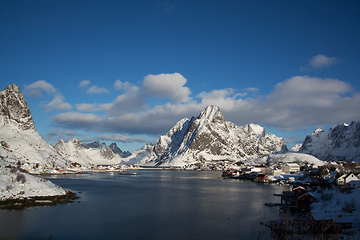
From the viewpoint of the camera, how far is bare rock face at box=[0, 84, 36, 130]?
113 meters

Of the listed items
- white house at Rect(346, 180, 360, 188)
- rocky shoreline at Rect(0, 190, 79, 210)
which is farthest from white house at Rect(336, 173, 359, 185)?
rocky shoreline at Rect(0, 190, 79, 210)

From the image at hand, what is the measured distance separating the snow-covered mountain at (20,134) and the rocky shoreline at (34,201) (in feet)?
197

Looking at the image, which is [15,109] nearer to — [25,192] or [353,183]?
[25,192]

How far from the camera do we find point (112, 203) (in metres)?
38.0

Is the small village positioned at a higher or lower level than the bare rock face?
lower

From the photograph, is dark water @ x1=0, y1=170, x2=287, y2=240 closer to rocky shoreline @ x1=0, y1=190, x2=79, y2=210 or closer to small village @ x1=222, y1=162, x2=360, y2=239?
rocky shoreline @ x1=0, y1=190, x2=79, y2=210

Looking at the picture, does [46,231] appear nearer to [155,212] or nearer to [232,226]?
[155,212]

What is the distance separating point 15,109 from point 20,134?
16.7 meters

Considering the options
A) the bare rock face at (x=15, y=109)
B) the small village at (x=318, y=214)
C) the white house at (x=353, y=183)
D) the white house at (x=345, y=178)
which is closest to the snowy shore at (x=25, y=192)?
the small village at (x=318, y=214)

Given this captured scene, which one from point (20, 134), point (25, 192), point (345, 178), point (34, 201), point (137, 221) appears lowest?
point (137, 221)

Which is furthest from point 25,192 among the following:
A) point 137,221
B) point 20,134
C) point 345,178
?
point 20,134

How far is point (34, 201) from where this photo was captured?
110 feet

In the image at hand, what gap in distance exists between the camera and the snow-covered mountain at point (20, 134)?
314 ft

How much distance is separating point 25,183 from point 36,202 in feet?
20.1
